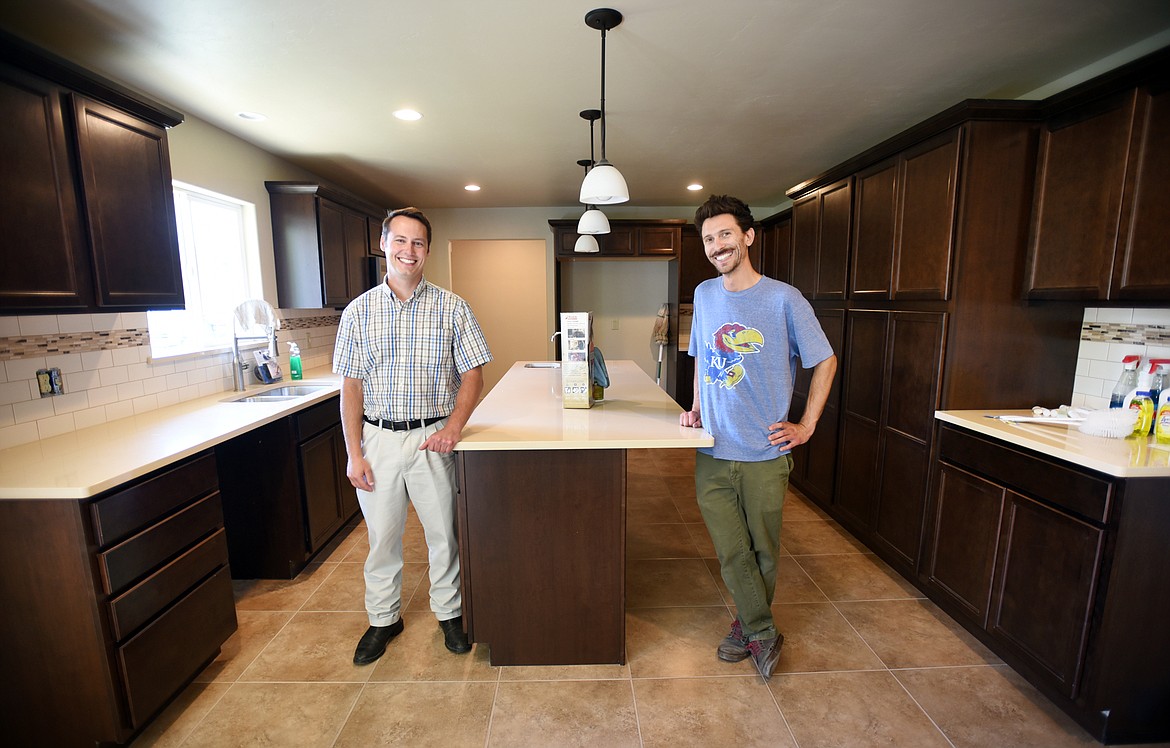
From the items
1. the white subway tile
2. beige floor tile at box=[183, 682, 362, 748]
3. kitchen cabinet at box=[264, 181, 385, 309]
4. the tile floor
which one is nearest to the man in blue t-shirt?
the tile floor

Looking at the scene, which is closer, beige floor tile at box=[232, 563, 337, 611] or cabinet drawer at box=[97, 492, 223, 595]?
cabinet drawer at box=[97, 492, 223, 595]

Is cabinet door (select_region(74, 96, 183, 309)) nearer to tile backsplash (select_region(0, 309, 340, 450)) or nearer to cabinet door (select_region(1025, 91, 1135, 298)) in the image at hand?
tile backsplash (select_region(0, 309, 340, 450))

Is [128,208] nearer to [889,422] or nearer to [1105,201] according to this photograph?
[889,422]

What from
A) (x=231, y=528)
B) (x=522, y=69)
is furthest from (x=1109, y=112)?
(x=231, y=528)

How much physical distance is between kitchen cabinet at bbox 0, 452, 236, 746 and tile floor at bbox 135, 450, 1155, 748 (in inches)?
8.0

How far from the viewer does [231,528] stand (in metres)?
2.55

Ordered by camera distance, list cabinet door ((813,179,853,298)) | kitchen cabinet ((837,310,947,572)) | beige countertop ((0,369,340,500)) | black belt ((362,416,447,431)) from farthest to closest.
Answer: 1. cabinet door ((813,179,853,298))
2. kitchen cabinet ((837,310,947,572))
3. black belt ((362,416,447,431))
4. beige countertop ((0,369,340,500))

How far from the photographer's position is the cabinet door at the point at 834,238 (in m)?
2.98

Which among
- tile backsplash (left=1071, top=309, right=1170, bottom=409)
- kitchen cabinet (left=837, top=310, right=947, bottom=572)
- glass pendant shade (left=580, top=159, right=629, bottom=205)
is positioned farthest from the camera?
kitchen cabinet (left=837, top=310, right=947, bottom=572)

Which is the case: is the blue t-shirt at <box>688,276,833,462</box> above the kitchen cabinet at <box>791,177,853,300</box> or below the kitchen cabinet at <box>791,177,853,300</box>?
below

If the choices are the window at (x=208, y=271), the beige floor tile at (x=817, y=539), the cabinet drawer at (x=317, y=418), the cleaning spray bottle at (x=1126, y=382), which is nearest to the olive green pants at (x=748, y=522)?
the beige floor tile at (x=817, y=539)

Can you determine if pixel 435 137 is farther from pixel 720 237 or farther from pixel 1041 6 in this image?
pixel 1041 6

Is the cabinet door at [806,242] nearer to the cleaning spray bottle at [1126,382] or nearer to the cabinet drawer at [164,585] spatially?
the cleaning spray bottle at [1126,382]

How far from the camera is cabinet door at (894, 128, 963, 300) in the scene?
217 centimetres
